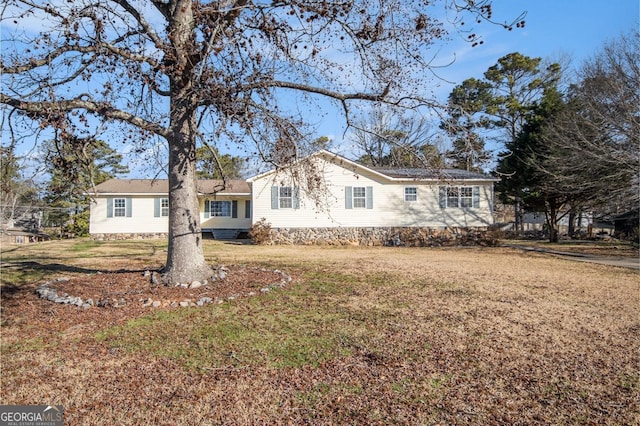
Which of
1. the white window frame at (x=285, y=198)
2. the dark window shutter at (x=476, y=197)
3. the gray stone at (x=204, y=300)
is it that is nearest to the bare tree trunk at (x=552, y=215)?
the dark window shutter at (x=476, y=197)

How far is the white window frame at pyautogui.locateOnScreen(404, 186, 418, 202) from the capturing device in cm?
2019

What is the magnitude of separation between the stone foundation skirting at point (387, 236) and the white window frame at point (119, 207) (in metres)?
9.51

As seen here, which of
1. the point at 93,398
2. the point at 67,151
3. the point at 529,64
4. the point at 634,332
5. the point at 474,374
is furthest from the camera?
the point at 529,64

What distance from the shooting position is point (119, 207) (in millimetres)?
22906

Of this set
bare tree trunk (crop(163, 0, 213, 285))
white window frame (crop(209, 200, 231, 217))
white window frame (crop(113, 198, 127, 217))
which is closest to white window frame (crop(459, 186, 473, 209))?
white window frame (crop(209, 200, 231, 217))

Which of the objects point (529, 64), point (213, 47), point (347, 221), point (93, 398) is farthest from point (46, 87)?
point (529, 64)

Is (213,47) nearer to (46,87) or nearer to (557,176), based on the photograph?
(46,87)

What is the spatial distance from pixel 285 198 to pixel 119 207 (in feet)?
33.4

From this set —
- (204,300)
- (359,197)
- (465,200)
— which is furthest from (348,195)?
(204,300)

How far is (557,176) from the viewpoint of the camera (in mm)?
16719

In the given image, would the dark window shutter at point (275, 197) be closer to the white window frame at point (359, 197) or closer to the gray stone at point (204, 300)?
the white window frame at point (359, 197)

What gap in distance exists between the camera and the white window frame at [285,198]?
19625 mm

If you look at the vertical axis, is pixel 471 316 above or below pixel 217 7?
below

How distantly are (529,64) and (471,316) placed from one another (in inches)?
1172
